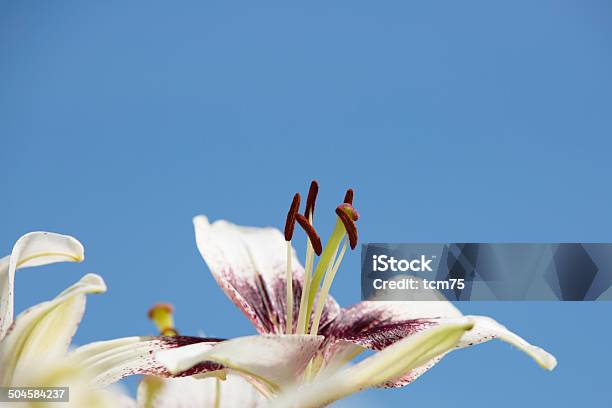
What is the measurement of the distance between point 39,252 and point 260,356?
104 millimetres

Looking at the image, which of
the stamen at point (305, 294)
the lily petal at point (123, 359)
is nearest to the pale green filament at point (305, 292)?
the stamen at point (305, 294)

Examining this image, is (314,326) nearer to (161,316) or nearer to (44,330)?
(161,316)

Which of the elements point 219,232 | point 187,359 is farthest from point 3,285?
point 219,232

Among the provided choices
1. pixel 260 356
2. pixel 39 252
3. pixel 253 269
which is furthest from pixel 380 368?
pixel 253 269

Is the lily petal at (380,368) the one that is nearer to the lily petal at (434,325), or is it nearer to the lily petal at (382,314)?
the lily petal at (434,325)

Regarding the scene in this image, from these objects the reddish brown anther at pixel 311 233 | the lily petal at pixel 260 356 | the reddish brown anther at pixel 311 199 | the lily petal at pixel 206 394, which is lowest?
the lily petal at pixel 260 356

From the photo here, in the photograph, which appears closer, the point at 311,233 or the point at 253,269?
the point at 311,233

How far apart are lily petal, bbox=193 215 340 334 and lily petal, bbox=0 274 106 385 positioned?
17 cm

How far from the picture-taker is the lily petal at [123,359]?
0.26 metres

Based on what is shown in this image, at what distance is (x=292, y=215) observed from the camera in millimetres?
425

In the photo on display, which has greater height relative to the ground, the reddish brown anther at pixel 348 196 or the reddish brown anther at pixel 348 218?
the reddish brown anther at pixel 348 196

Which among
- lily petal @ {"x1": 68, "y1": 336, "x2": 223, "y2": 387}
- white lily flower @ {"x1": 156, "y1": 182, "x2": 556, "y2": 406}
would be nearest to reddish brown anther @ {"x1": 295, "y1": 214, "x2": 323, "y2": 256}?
white lily flower @ {"x1": 156, "y1": 182, "x2": 556, "y2": 406}

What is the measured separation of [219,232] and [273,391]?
9.0 inches

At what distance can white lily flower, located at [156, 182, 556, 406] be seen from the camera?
0.76ft
